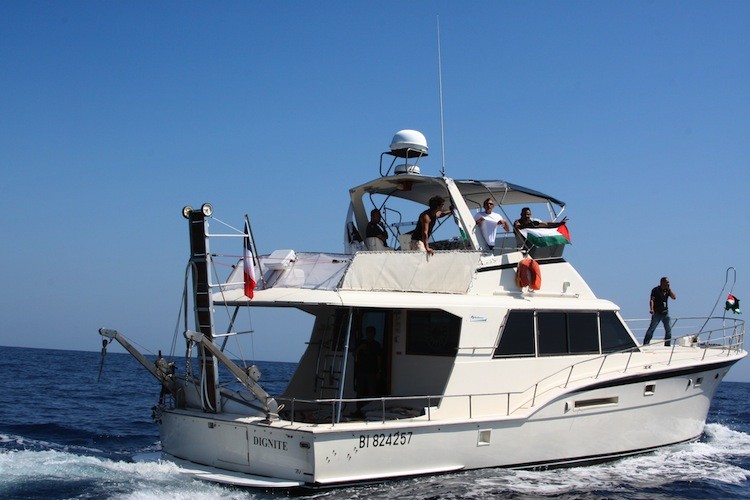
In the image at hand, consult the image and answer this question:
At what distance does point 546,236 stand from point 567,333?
1.50 metres

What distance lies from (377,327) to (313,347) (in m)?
1.43

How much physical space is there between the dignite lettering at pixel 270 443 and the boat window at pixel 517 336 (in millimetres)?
3264

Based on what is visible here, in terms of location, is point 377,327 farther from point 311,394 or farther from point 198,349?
point 198,349

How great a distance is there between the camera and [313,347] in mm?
12391

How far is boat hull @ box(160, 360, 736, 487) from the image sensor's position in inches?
350

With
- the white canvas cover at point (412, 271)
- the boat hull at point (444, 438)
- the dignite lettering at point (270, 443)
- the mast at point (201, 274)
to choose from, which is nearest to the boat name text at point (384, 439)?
the boat hull at point (444, 438)

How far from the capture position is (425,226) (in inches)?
420

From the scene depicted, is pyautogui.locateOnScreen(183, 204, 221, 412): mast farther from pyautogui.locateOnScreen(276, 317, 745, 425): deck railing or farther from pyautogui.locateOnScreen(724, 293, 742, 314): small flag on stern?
pyautogui.locateOnScreen(724, 293, 742, 314): small flag on stern

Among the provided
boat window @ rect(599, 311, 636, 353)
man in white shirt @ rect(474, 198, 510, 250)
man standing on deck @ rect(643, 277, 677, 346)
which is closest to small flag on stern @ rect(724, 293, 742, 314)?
man standing on deck @ rect(643, 277, 677, 346)

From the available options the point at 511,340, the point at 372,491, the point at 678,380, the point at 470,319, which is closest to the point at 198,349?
the point at 372,491

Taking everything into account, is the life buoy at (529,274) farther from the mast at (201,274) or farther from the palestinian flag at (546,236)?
the mast at (201,274)

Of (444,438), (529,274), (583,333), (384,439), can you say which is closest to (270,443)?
(384,439)

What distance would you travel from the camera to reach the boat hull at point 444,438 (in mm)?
8891

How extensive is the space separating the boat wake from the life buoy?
265cm
